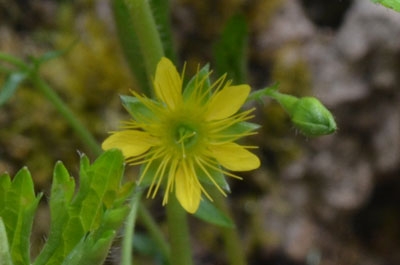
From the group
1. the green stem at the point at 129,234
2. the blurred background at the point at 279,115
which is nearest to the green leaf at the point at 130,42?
the green stem at the point at 129,234

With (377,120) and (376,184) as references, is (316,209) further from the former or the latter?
(377,120)

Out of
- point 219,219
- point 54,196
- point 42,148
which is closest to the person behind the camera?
point 54,196

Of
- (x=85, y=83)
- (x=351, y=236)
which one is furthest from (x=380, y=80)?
(x=85, y=83)

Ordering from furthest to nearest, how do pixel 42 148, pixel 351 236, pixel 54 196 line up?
pixel 351 236 < pixel 42 148 < pixel 54 196

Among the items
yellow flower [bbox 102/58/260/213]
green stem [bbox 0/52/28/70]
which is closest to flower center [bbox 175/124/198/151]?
yellow flower [bbox 102/58/260/213]

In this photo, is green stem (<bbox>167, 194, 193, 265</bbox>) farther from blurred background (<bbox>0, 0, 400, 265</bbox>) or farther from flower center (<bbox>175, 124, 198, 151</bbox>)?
blurred background (<bbox>0, 0, 400, 265</bbox>)

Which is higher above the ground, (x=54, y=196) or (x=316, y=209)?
(x=54, y=196)
